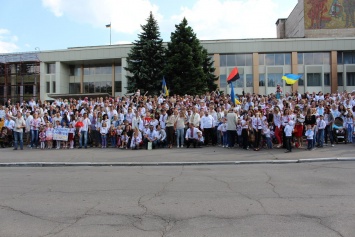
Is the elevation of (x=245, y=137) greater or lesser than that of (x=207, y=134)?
lesser

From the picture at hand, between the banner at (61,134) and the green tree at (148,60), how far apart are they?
71.2ft

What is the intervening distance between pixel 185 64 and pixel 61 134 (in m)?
21.1

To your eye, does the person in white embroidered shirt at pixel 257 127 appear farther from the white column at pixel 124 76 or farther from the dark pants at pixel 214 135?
the white column at pixel 124 76

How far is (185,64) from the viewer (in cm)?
3612

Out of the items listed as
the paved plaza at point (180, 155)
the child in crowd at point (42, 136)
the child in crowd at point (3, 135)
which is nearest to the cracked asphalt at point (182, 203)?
the paved plaza at point (180, 155)

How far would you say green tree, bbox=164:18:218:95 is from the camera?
118 feet

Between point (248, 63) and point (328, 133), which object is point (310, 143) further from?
point (248, 63)

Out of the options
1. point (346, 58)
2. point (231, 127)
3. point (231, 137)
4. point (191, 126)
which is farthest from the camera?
point (346, 58)

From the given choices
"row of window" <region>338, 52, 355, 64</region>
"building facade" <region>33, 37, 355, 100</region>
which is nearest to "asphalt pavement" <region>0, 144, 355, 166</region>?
"building facade" <region>33, 37, 355, 100</region>

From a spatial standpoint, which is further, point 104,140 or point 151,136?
point 104,140

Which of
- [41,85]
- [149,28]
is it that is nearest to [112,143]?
[149,28]

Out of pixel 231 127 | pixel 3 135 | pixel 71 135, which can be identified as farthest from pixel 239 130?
pixel 3 135

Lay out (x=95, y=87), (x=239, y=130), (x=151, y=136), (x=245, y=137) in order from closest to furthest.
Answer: (x=245, y=137) < (x=239, y=130) < (x=151, y=136) < (x=95, y=87)

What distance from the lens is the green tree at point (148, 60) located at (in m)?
38.8
